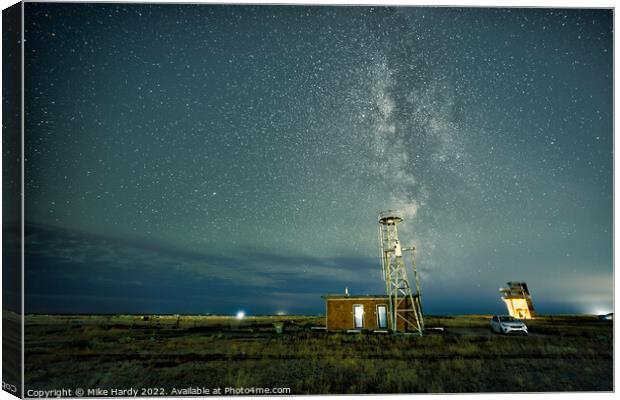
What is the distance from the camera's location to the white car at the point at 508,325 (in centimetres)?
2003

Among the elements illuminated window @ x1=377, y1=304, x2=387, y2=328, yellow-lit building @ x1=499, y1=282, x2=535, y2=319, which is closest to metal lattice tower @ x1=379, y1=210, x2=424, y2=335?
illuminated window @ x1=377, y1=304, x2=387, y2=328

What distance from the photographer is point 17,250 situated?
32.1 feet

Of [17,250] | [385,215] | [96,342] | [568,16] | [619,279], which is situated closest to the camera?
[17,250]

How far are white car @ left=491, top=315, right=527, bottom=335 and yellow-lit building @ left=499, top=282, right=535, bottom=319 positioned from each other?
62.3 ft

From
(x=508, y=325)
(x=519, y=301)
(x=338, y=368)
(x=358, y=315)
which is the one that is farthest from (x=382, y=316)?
(x=519, y=301)

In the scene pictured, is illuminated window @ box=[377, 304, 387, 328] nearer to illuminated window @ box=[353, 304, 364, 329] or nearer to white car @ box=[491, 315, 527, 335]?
illuminated window @ box=[353, 304, 364, 329]

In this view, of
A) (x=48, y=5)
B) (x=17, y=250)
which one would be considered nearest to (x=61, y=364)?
(x=17, y=250)

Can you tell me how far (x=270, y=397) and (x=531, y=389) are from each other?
6300 mm

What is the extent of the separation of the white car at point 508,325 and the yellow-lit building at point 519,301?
19.0m

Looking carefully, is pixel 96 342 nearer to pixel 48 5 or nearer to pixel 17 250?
pixel 17 250

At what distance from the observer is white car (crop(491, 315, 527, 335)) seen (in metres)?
20.0

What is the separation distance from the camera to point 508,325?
66.6ft

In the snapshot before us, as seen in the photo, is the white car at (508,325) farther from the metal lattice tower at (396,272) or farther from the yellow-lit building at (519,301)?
the yellow-lit building at (519,301)

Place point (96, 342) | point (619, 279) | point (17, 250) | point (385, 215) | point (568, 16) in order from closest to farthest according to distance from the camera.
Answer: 1. point (17, 250)
2. point (619, 279)
3. point (568, 16)
4. point (96, 342)
5. point (385, 215)
